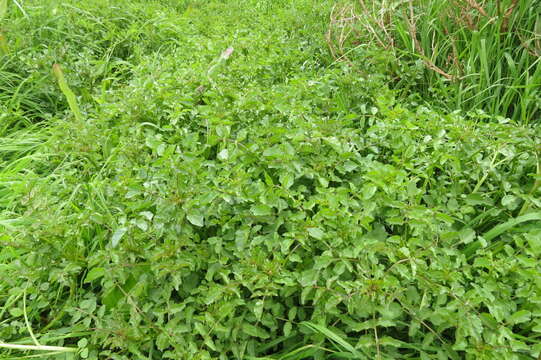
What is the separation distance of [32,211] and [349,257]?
1.17m

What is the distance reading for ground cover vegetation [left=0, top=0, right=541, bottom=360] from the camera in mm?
1434

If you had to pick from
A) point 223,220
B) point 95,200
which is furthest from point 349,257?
point 95,200

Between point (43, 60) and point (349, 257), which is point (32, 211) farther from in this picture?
point (43, 60)

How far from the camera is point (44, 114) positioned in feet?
9.92

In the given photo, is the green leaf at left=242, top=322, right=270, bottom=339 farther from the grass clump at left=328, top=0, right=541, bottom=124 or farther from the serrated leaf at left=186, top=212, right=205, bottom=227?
the grass clump at left=328, top=0, right=541, bottom=124

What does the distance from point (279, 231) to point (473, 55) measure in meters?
1.55

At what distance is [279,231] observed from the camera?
5.58 feet

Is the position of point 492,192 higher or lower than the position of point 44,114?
lower

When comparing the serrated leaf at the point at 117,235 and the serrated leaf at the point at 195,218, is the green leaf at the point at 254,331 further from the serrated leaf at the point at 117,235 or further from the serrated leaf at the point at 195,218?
the serrated leaf at the point at 117,235

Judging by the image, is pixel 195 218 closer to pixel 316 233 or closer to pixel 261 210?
pixel 261 210

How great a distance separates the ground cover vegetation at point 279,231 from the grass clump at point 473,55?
3 cm

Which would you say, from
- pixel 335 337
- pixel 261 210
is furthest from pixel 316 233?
pixel 335 337

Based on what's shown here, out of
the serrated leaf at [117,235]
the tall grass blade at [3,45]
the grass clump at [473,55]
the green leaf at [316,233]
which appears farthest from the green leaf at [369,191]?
the tall grass blade at [3,45]

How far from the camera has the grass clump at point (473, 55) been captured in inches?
92.7
